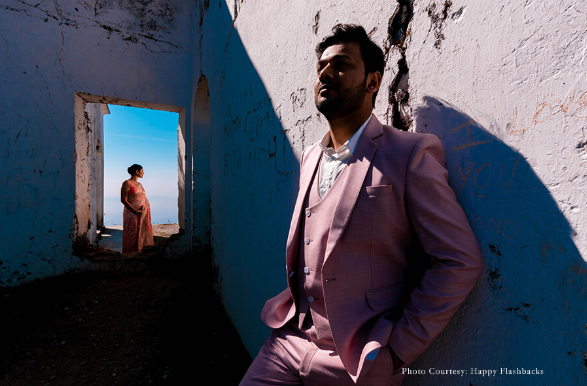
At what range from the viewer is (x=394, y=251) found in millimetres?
950

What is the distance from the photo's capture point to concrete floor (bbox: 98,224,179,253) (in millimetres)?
7762

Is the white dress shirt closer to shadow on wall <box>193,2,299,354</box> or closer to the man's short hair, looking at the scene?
the man's short hair

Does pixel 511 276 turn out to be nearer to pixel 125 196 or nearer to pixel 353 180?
pixel 353 180

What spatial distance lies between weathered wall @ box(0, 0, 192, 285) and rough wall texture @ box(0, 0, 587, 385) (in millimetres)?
19

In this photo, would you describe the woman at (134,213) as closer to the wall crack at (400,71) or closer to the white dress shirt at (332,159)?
the white dress shirt at (332,159)

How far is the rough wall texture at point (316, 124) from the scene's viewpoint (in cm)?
68

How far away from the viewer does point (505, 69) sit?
30.6 inches

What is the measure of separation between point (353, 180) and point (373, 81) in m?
0.41

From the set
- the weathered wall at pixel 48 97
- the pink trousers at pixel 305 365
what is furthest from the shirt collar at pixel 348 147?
the weathered wall at pixel 48 97

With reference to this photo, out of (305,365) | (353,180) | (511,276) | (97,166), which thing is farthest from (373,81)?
(97,166)

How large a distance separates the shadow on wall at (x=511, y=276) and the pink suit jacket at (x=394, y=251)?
0.06m

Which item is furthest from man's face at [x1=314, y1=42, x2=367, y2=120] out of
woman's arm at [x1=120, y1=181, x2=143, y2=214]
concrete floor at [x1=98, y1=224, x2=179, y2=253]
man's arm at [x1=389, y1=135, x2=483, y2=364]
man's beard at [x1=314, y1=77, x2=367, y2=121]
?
concrete floor at [x1=98, y1=224, x2=179, y2=253]

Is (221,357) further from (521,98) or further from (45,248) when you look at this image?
(45,248)

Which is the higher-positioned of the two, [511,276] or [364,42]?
[364,42]
